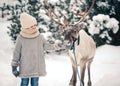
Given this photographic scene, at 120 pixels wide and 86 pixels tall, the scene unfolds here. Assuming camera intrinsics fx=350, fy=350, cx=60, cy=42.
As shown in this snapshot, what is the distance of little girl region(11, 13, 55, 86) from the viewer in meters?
2.61

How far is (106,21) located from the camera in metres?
3.36

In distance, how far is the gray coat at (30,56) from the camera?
261 centimetres

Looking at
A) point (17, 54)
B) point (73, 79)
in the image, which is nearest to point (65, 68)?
point (73, 79)

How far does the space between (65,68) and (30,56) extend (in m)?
0.61

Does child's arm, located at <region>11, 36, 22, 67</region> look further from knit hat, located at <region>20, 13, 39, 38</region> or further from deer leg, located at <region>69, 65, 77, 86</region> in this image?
deer leg, located at <region>69, 65, 77, 86</region>

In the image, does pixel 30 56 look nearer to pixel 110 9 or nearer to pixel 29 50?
pixel 29 50

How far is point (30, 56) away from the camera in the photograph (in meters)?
2.63

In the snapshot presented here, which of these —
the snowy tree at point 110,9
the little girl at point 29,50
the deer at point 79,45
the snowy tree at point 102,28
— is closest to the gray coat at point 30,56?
the little girl at point 29,50

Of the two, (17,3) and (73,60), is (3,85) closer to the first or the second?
(73,60)

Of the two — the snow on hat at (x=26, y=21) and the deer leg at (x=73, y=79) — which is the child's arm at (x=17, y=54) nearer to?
the snow on hat at (x=26, y=21)

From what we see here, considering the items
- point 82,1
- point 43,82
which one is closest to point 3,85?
point 43,82

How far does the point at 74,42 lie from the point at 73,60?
19 cm

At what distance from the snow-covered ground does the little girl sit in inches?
18.2

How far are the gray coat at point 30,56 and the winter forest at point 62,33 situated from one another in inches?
16.1
